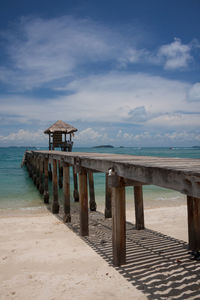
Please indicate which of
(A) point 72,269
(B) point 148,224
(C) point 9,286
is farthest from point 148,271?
(B) point 148,224

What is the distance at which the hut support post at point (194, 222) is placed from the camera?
198 inches

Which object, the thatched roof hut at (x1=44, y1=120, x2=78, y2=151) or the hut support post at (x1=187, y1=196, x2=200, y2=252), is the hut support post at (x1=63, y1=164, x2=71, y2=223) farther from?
the thatched roof hut at (x1=44, y1=120, x2=78, y2=151)

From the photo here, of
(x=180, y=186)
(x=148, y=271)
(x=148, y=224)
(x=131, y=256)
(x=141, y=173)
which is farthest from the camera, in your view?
(x=148, y=224)

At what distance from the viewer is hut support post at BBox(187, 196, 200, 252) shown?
5.02 m

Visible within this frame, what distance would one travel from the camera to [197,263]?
4699 millimetres

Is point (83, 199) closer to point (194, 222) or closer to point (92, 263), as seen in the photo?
point (92, 263)

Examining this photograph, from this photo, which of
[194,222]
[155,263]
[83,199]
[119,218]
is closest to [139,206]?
[83,199]

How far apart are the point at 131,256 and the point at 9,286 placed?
2.33 meters

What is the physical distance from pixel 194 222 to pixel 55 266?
2.91 metres

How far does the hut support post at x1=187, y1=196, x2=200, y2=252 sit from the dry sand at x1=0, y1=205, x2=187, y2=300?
1.09 meters

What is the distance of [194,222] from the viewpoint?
518 cm

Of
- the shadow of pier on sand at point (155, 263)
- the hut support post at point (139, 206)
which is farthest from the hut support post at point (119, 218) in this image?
the hut support post at point (139, 206)

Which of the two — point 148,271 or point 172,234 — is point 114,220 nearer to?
point 148,271

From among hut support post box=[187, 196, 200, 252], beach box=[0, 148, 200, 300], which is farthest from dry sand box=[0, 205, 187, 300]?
hut support post box=[187, 196, 200, 252]
